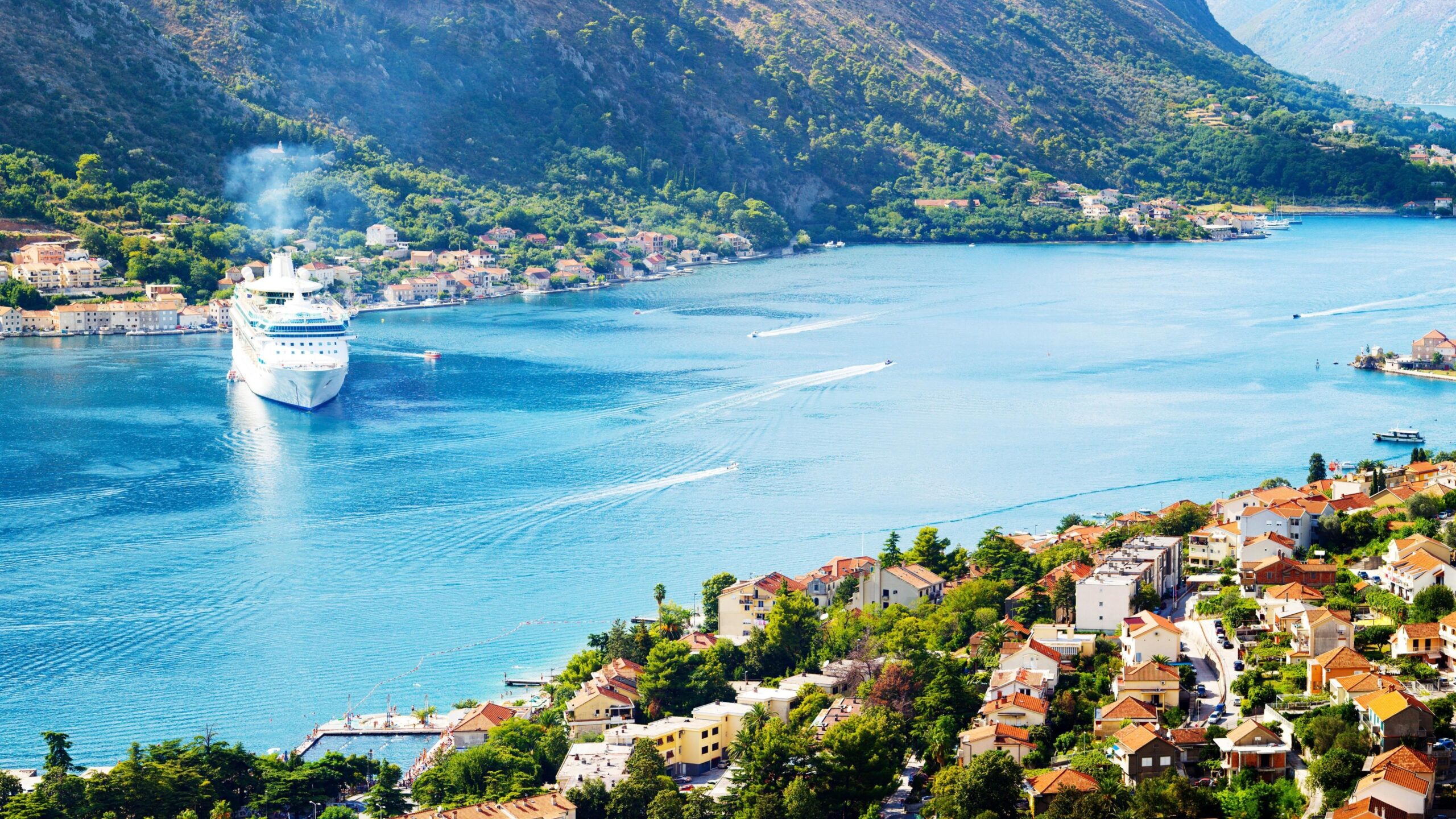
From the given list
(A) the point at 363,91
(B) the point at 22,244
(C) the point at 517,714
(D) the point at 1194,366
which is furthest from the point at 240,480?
(A) the point at 363,91

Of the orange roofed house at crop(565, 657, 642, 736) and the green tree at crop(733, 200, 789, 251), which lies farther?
the green tree at crop(733, 200, 789, 251)

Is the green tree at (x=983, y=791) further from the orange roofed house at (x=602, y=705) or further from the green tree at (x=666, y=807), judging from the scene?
the orange roofed house at (x=602, y=705)

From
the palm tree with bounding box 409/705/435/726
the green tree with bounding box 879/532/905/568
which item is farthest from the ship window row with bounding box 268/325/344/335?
the palm tree with bounding box 409/705/435/726

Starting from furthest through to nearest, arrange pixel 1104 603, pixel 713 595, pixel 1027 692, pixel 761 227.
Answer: pixel 761 227, pixel 713 595, pixel 1104 603, pixel 1027 692

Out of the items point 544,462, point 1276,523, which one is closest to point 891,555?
point 1276,523

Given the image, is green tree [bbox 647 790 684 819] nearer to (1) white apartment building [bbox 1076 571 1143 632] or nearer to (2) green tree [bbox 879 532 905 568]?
(1) white apartment building [bbox 1076 571 1143 632]

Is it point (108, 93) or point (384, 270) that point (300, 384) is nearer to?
point (384, 270)
